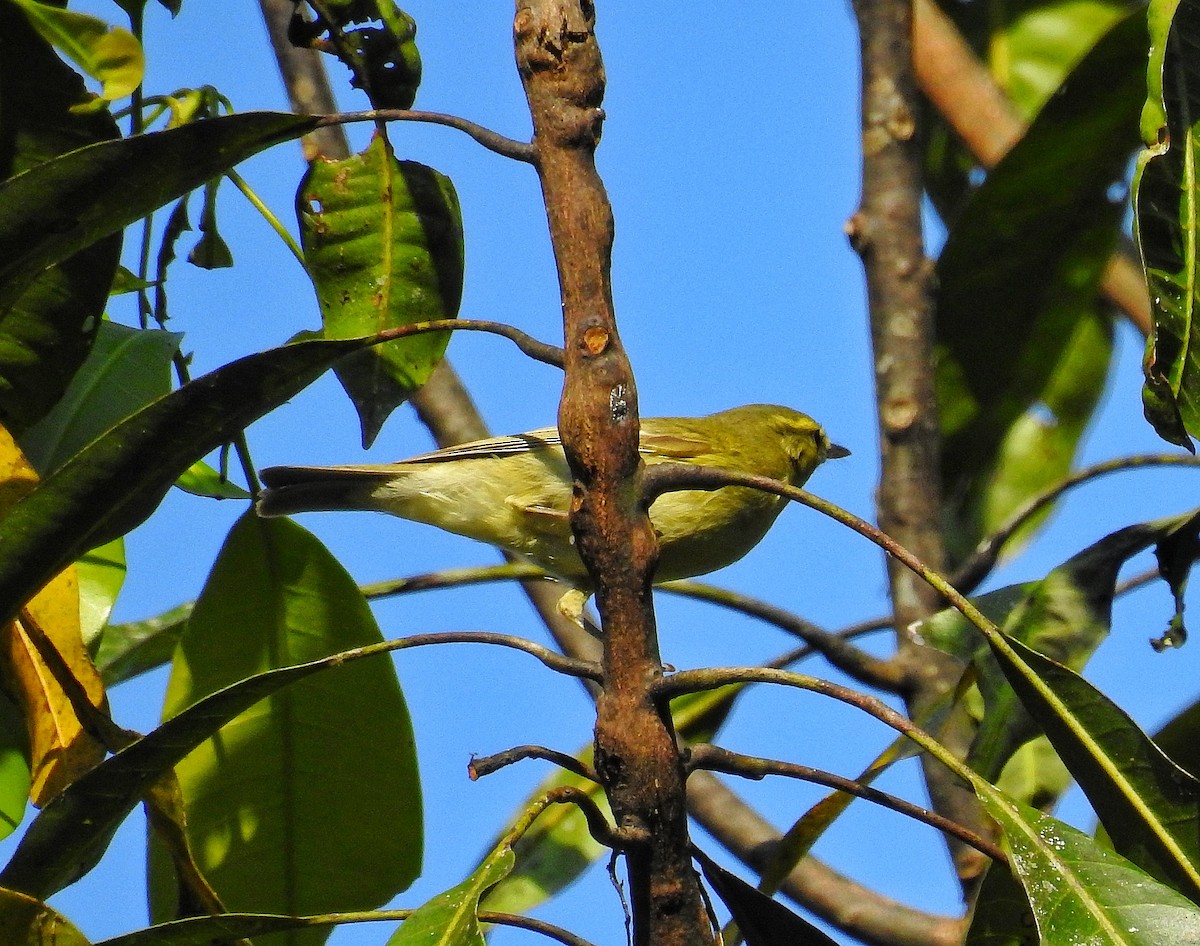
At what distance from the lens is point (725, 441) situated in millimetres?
5020

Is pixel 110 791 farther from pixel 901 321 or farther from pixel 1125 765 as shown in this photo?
pixel 901 321

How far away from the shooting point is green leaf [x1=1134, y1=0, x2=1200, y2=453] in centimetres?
188

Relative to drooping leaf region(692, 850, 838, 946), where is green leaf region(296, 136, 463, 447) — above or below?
above

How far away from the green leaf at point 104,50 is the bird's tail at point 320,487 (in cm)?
168

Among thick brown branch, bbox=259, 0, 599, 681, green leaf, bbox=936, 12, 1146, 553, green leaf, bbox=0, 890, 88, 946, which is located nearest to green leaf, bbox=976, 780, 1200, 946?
green leaf, bbox=0, 890, 88, 946

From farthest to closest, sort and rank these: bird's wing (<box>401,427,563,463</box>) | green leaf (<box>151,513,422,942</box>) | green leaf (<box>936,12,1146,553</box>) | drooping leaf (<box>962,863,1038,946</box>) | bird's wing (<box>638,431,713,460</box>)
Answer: bird's wing (<box>638,431,713,460</box>) → bird's wing (<box>401,427,563,463</box>) → green leaf (<box>936,12,1146,553</box>) → green leaf (<box>151,513,422,942</box>) → drooping leaf (<box>962,863,1038,946</box>)

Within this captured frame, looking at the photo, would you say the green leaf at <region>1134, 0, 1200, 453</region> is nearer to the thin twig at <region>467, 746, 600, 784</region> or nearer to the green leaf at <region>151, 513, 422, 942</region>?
the thin twig at <region>467, 746, 600, 784</region>

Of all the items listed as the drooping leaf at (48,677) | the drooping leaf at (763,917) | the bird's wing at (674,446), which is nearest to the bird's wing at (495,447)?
the bird's wing at (674,446)

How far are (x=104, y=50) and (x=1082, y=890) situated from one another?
1747mm

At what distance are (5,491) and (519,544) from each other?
2315 mm

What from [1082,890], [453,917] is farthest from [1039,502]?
[453,917]

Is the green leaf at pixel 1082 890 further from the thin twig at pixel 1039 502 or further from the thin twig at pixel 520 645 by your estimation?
the thin twig at pixel 1039 502

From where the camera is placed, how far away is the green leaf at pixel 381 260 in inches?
96.7

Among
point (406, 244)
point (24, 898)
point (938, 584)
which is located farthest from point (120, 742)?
point (938, 584)
